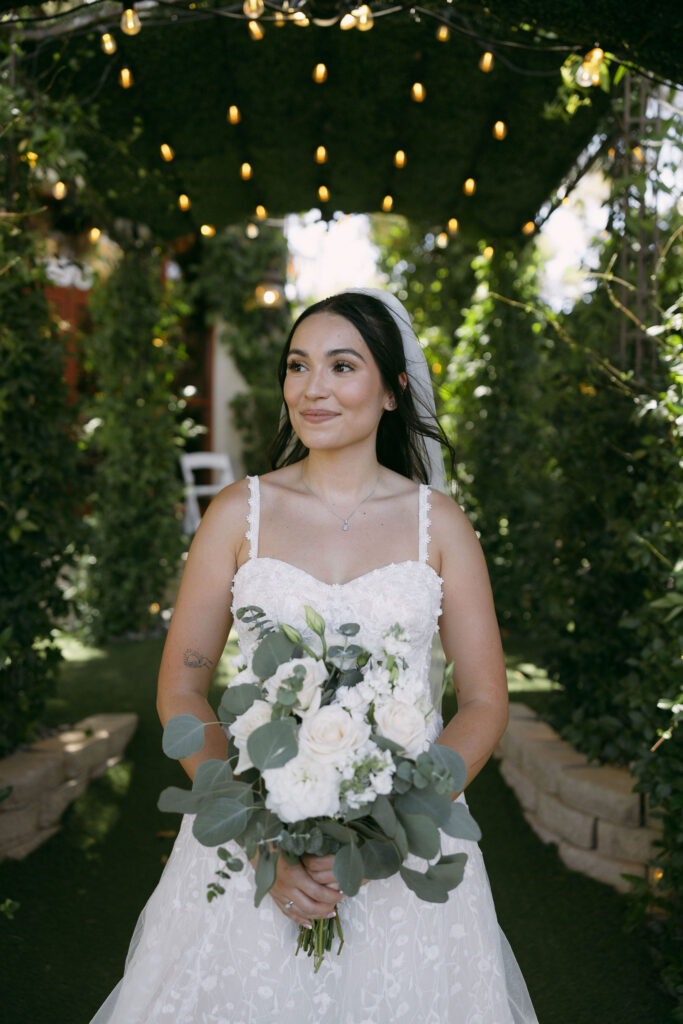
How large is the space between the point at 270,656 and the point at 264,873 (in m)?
0.36

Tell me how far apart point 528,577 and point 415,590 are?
5565mm

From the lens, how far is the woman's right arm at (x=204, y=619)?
206cm

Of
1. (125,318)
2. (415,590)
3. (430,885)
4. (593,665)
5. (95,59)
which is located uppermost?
(95,59)

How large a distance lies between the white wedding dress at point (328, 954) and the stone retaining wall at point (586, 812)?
5.50ft

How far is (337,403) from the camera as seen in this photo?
Result: 2180 mm

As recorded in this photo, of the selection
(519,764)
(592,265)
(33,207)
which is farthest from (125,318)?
(519,764)

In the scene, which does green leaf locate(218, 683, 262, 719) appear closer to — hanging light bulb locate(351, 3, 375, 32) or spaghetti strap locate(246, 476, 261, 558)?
spaghetti strap locate(246, 476, 261, 558)

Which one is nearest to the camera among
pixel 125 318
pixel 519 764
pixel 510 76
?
pixel 519 764

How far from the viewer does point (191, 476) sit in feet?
38.0

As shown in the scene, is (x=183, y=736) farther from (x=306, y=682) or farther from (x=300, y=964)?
(x=300, y=964)

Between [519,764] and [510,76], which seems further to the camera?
[510,76]

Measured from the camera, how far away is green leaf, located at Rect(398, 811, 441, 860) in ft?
4.93

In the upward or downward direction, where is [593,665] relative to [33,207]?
downward

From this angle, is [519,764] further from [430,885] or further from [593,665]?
[430,885]
